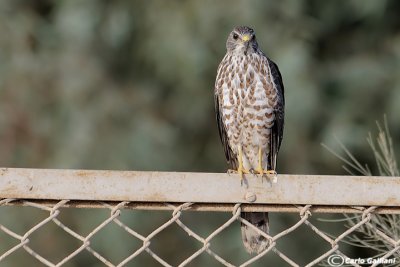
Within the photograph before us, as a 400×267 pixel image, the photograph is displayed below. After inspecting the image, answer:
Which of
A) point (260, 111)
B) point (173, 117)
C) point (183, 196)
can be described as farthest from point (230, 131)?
point (173, 117)

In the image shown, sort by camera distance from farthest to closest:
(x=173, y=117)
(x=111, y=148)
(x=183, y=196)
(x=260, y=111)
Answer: (x=173, y=117), (x=111, y=148), (x=260, y=111), (x=183, y=196)

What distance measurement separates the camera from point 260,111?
3672 mm

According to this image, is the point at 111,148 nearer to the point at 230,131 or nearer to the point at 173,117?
the point at 173,117

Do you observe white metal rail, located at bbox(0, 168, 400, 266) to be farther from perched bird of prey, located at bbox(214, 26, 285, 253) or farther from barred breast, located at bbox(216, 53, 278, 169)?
barred breast, located at bbox(216, 53, 278, 169)

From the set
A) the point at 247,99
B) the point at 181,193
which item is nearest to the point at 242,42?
the point at 247,99

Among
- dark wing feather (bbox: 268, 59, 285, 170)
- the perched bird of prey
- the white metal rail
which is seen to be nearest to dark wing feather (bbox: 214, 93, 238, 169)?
the perched bird of prey

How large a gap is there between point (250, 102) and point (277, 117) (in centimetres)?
13

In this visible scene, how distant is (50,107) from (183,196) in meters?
5.77

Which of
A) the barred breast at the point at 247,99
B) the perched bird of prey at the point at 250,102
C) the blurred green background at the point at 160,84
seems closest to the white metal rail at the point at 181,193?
the perched bird of prey at the point at 250,102

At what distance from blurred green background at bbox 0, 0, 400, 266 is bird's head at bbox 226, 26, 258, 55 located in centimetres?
310

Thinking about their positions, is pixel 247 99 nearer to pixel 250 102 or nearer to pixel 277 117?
pixel 250 102

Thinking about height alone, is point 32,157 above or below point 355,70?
below

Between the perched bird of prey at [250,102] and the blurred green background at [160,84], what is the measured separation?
10.7 feet

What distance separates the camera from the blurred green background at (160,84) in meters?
7.30
